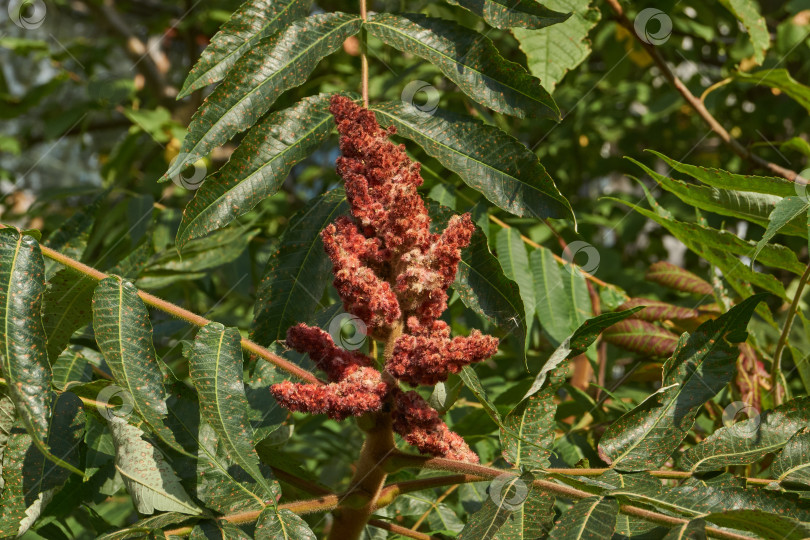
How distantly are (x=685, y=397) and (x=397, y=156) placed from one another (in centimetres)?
62

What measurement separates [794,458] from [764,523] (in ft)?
0.78

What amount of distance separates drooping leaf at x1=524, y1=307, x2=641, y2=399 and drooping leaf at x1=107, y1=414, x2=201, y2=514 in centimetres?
58

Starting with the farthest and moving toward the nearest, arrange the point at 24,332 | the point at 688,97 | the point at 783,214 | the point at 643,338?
the point at 688,97
the point at 643,338
the point at 783,214
the point at 24,332

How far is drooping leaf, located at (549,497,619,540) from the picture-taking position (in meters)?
0.99

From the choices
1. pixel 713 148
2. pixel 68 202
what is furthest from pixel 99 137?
pixel 713 148

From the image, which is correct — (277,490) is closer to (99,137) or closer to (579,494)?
(579,494)

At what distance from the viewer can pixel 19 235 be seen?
1174 millimetres

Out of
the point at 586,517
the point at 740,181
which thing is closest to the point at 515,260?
the point at 740,181

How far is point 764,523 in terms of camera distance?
952mm

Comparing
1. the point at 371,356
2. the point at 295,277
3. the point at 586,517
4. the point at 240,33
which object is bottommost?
the point at 586,517

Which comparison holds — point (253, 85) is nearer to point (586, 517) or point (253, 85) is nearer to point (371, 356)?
point (371, 356)

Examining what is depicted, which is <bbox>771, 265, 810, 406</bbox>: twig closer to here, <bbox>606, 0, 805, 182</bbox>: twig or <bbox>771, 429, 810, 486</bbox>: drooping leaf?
<bbox>771, 429, 810, 486</bbox>: drooping leaf

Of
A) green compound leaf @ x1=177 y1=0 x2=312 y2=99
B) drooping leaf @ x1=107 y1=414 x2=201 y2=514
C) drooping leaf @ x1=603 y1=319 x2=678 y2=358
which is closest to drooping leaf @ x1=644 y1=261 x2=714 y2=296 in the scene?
drooping leaf @ x1=603 y1=319 x2=678 y2=358

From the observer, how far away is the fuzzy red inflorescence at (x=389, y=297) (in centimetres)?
110
